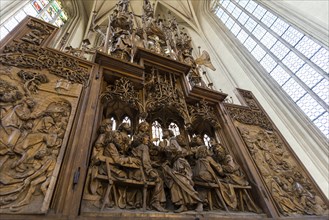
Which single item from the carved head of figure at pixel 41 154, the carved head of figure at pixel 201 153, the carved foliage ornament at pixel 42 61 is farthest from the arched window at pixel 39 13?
the carved head of figure at pixel 201 153

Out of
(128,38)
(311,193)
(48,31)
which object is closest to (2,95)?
(48,31)

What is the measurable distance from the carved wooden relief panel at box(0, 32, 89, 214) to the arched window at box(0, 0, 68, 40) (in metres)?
3.53

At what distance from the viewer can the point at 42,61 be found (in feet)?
7.98

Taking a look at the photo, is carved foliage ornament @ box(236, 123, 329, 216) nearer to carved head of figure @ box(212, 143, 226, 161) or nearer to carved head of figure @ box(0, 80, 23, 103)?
carved head of figure @ box(212, 143, 226, 161)

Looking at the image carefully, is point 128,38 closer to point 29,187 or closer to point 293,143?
point 29,187

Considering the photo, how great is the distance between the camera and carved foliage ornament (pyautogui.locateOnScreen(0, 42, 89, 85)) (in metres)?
2.25

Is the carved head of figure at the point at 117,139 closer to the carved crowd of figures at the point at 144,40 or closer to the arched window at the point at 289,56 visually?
the carved crowd of figures at the point at 144,40

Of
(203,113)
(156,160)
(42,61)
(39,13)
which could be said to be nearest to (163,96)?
(203,113)

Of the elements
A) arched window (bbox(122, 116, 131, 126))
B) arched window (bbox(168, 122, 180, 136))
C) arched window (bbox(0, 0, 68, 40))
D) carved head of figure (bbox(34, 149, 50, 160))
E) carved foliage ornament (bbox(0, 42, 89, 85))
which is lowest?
carved head of figure (bbox(34, 149, 50, 160))

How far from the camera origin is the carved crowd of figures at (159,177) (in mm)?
1869

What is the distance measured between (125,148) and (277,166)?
2.47 meters

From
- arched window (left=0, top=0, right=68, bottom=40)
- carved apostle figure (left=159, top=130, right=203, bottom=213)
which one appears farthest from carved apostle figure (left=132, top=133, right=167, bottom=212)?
arched window (left=0, top=0, right=68, bottom=40)

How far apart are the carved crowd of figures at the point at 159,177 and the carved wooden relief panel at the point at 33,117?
392mm

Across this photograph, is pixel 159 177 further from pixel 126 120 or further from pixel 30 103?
pixel 30 103
